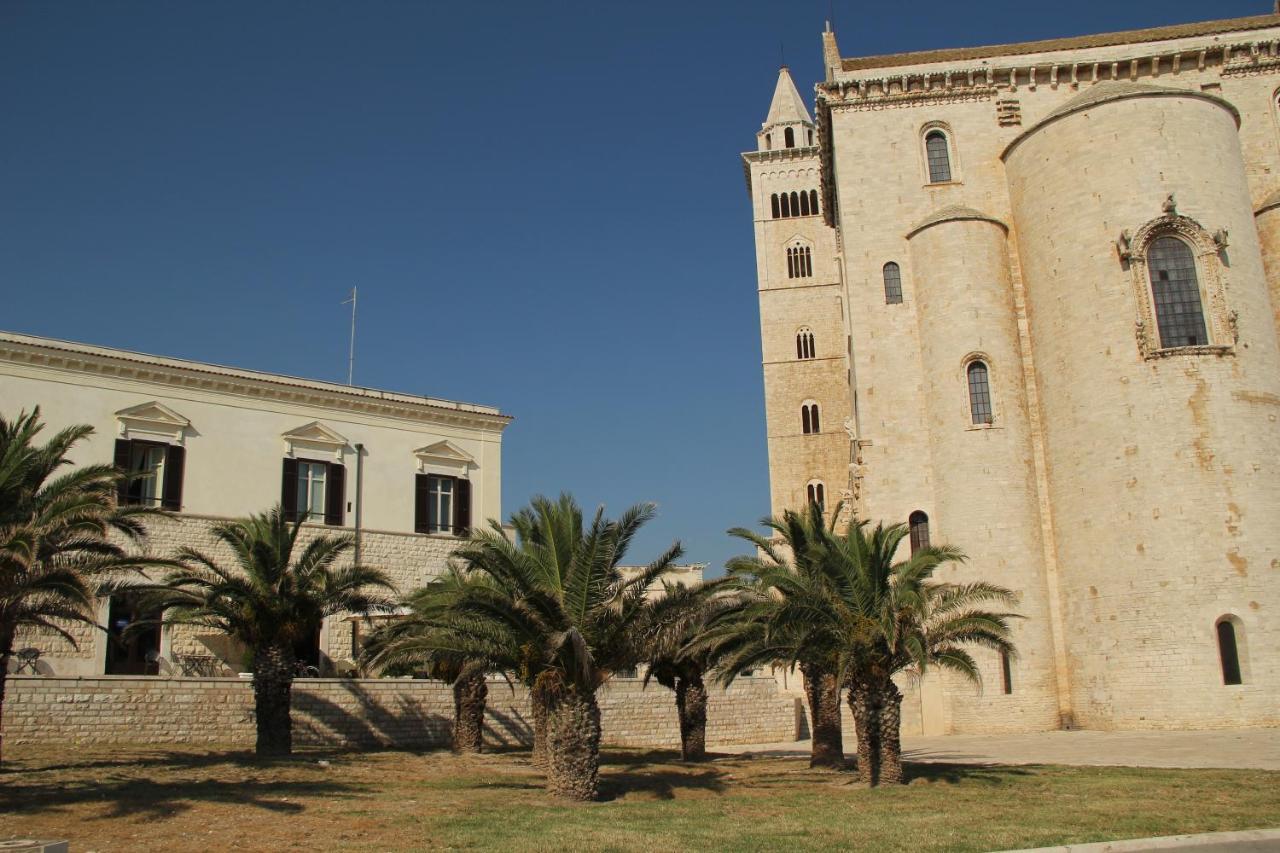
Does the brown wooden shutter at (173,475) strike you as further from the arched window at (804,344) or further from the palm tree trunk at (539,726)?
the arched window at (804,344)

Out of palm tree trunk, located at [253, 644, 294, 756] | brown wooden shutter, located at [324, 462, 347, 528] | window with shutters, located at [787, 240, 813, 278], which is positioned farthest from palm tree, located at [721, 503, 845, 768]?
window with shutters, located at [787, 240, 813, 278]

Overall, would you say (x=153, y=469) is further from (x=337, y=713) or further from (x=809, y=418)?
(x=809, y=418)

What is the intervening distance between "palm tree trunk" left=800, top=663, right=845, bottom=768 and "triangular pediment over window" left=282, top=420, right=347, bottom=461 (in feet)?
57.5

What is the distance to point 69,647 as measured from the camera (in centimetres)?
2595

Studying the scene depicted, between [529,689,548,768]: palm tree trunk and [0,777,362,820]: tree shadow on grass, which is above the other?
[529,689,548,768]: palm tree trunk

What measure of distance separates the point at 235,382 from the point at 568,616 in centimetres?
1856

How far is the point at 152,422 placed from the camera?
28938mm

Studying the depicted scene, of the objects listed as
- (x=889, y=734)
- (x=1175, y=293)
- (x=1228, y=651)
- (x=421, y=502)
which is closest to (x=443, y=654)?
(x=889, y=734)

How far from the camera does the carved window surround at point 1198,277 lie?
2645 cm

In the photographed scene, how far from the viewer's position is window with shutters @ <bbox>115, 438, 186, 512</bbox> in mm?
28141

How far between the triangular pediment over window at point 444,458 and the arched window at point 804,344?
68.7ft

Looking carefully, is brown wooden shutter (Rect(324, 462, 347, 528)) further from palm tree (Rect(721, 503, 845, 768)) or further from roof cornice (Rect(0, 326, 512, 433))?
palm tree (Rect(721, 503, 845, 768))

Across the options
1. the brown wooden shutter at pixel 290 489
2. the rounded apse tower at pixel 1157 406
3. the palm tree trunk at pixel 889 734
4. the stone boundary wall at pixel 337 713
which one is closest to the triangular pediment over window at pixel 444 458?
the brown wooden shutter at pixel 290 489

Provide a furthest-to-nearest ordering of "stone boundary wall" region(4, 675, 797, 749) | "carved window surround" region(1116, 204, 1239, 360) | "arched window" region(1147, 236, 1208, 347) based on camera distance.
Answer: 1. "arched window" region(1147, 236, 1208, 347)
2. "carved window surround" region(1116, 204, 1239, 360)
3. "stone boundary wall" region(4, 675, 797, 749)
